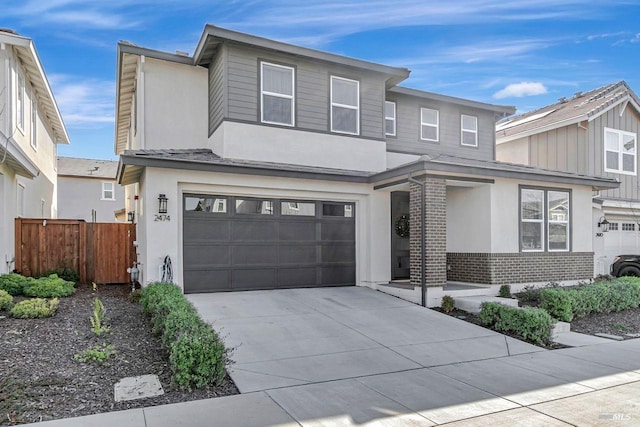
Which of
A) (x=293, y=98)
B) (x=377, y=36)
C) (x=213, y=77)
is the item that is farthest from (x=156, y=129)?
(x=377, y=36)

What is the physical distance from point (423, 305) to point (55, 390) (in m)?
7.16

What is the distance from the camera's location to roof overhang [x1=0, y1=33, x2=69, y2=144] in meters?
11.0

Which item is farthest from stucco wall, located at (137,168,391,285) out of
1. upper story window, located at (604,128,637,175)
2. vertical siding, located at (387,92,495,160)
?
upper story window, located at (604,128,637,175)

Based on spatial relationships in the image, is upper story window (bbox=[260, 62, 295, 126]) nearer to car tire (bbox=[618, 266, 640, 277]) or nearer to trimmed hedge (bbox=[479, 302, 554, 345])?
trimmed hedge (bbox=[479, 302, 554, 345])

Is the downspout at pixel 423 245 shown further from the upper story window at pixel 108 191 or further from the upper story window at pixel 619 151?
the upper story window at pixel 108 191

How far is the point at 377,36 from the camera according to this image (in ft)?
41.1

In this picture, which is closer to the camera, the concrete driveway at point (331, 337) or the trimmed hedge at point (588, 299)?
the concrete driveway at point (331, 337)

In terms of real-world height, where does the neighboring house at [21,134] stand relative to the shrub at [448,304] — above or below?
above

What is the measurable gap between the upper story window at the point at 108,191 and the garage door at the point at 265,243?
72.1 ft

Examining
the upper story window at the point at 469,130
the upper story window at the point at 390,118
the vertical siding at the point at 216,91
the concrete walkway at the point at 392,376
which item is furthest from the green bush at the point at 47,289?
the upper story window at the point at 469,130

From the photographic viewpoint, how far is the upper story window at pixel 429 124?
14.5 m

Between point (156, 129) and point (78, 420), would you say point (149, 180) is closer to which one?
point (156, 129)

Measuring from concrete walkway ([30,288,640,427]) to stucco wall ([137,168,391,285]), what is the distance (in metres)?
1.46

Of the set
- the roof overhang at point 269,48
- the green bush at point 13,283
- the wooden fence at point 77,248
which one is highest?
the roof overhang at point 269,48
